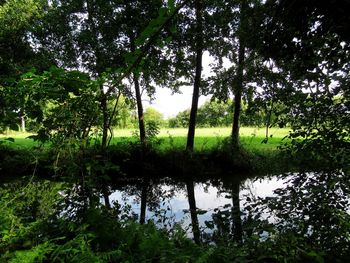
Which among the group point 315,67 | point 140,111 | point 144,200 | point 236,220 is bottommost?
point 144,200

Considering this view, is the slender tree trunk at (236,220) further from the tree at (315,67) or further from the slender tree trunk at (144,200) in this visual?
the slender tree trunk at (144,200)

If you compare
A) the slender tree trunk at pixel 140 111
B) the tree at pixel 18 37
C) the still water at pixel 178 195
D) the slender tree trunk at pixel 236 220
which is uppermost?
the tree at pixel 18 37

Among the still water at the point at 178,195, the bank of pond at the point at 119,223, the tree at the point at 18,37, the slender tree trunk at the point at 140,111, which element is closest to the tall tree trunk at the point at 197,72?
the slender tree trunk at the point at 140,111

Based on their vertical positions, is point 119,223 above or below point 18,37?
below

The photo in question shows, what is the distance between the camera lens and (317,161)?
3.62 meters

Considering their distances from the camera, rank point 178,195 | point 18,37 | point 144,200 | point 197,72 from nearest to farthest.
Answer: point 144,200 < point 178,195 < point 18,37 < point 197,72

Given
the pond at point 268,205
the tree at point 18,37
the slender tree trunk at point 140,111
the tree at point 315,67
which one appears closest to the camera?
the pond at point 268,205

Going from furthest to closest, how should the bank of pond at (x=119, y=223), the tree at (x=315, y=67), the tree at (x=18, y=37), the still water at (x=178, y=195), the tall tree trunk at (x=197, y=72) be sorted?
the tree at (x=18, y=37), the tall tree trunk at (x=197, y=72), the still water at (x=178, y=195), the tree at (x=315, y=67), the bank of pond at (x=119, y=223)

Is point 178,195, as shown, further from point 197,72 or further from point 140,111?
point 197,72

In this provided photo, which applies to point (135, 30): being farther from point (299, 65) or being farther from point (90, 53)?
point (299, 65)

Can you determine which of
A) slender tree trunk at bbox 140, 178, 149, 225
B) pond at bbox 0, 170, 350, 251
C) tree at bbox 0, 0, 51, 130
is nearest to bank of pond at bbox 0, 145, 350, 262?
pond at bbox 0, 170, 350, 251

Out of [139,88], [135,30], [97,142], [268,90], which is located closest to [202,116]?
[139,88]

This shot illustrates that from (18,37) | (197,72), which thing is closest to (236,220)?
(197,72)

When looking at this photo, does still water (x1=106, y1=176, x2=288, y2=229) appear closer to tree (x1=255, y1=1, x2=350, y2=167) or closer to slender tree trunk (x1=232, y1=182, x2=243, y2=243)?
slender tree trunk (x1=232, y1=182, x2=243, y2=243)
